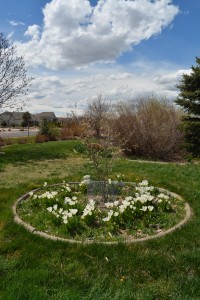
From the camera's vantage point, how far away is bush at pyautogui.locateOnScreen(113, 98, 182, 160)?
533 inches

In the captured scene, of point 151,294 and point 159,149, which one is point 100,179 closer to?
point 151,294

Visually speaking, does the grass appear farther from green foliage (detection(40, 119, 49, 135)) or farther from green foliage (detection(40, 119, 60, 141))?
green foliage (detection(40, 119, 49, 135))

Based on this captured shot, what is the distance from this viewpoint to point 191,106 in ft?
47.8

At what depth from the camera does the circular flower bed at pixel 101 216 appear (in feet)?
14.3

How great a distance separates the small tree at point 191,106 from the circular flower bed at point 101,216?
336 inches

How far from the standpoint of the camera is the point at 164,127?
45.3 ft

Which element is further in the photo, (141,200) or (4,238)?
(141,200)

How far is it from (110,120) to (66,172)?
5724 millimetres

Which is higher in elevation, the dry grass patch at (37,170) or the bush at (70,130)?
the bush at (70,130)

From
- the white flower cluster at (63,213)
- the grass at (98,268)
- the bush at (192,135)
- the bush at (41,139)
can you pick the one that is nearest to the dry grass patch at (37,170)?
the white flower cluster at (63,213)

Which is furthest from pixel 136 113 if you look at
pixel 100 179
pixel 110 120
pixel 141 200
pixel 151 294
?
pixel 151 294

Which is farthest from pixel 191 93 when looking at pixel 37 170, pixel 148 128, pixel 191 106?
pixel 37 170

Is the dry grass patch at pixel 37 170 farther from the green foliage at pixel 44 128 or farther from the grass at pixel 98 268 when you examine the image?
the green foliage at pixel 44 128

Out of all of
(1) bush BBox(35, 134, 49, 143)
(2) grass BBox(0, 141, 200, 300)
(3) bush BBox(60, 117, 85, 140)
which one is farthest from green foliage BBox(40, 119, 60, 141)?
(2) grass BBox(0, 141, 200, 300)
